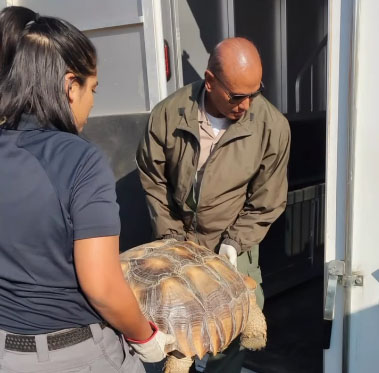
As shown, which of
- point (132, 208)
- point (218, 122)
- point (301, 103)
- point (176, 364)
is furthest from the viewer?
point (301, 103)

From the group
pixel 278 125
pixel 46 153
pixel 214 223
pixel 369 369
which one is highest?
pixel 46 153

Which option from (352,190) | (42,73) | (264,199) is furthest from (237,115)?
(42,73)

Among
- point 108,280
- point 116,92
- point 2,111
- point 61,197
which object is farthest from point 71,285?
point 116,92

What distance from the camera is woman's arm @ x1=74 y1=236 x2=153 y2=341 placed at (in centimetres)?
117

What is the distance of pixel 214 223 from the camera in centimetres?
242

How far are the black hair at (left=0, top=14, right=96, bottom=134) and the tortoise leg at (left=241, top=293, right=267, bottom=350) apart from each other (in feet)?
4.86

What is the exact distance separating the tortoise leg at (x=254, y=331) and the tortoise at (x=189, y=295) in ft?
0.18

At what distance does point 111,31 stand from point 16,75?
2061 millimetres

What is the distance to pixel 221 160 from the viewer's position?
2.31 metres

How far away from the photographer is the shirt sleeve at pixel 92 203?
3.78ft

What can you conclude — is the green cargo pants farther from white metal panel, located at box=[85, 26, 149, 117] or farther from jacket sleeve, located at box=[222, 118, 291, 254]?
white metal panel, located at box=[85, 26, 149, 117]

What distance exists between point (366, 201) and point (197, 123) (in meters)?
0.84

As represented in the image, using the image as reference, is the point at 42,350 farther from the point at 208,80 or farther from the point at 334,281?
the point at 208,80

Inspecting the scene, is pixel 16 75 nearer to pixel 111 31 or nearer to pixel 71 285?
pixel 71 285
